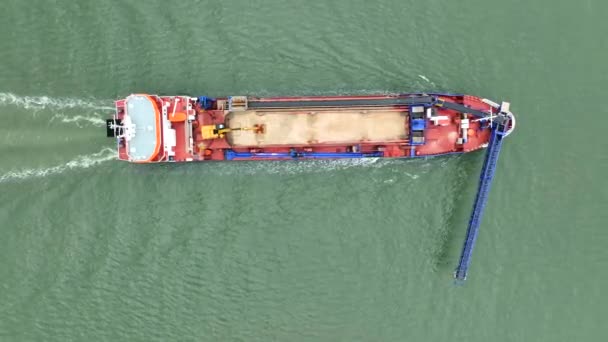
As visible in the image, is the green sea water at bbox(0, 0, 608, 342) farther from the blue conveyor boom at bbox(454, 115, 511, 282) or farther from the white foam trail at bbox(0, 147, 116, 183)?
the blue conveyor boom at bbox(454, 115, 511, 282)

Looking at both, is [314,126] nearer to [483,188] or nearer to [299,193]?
[299,193]

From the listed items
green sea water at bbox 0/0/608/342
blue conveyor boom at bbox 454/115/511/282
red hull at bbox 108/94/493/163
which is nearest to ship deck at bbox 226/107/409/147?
red hull at bbox 108/94/493/163

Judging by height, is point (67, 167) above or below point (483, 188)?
above

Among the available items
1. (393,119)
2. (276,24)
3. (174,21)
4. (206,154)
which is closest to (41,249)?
(206,154)

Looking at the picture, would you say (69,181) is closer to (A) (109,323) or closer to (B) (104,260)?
(B) (104,260)

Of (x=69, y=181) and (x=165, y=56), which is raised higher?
(x=165, y=56)

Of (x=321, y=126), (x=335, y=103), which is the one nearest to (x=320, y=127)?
(x=321, y=126)
